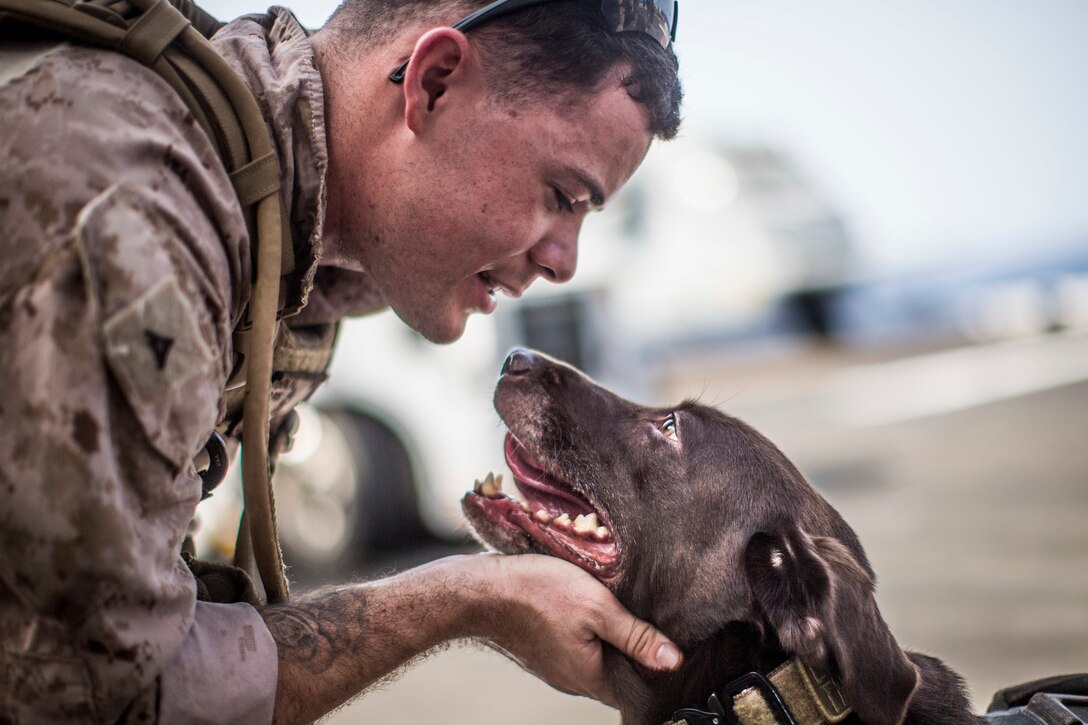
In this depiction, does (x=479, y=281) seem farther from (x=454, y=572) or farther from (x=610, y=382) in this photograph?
(x=610, y=382)

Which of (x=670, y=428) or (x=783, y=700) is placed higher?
(x=670, y=428)

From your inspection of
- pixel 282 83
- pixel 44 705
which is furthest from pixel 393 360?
pixel 44 705

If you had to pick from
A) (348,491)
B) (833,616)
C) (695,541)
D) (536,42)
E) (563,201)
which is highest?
(536,42)

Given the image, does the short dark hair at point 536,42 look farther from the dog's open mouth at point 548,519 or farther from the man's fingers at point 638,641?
the man's fingers at point 638,641

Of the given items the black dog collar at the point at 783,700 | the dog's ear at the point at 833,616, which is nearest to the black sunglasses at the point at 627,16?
the dog's ear at the point at 833,616

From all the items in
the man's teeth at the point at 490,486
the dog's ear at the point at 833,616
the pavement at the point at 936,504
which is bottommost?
the pavement at the point at 936,504

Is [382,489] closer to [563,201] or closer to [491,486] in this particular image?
[491,486]

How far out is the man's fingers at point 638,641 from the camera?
244cm

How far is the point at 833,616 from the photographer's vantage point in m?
2.31

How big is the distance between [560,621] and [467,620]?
0.70ft

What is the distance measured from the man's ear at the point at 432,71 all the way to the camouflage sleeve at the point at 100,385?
0.67 meters

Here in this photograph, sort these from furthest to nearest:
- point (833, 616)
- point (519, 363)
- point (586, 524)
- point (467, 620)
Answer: point (519, 363) → point (586, 524) → point (467, 620) → point (833, 616)

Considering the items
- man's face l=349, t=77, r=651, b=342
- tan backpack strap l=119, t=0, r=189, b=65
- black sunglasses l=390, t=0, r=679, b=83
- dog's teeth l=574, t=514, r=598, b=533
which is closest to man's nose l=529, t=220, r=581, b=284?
man's face l=349, t=77, r=651, b=342

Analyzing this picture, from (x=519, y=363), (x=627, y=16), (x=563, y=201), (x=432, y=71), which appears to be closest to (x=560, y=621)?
(x=519, y=363)
